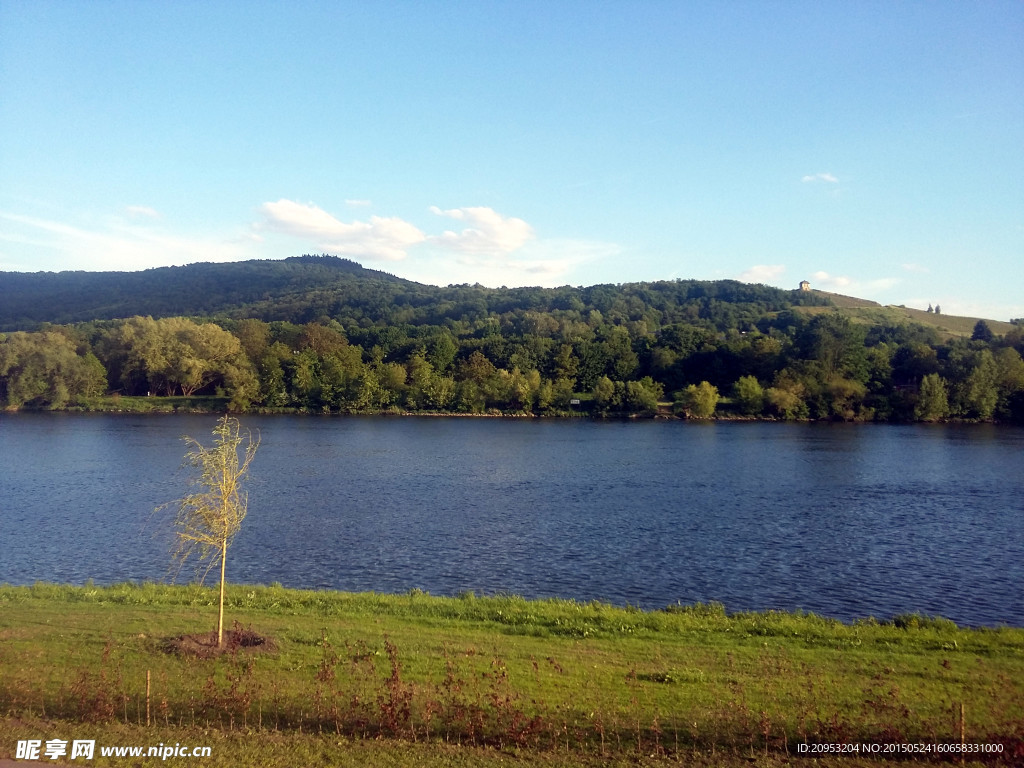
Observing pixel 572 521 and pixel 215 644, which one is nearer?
pixel 215 644

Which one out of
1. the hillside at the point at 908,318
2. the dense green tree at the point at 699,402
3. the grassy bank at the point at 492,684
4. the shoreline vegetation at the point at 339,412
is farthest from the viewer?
the hillside at the point at 908,318

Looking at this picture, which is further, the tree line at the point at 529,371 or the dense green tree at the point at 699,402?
the dense green tree at the point at 699,402

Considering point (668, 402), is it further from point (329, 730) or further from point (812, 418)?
point (329, 730)

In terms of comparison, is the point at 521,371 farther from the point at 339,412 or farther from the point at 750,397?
the point at 750,397

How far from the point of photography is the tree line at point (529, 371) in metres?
95.1

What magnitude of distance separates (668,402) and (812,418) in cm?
2010

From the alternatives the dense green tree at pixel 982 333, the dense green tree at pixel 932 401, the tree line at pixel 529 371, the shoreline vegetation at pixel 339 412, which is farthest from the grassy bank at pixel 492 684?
the dense green tree at pixel 982 333

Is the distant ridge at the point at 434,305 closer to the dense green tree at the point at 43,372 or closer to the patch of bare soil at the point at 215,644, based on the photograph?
the dense green tree at the point at 43,372

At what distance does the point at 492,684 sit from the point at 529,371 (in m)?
100

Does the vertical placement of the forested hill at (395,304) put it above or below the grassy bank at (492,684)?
above

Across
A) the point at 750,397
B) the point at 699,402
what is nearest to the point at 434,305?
the point at 699,402

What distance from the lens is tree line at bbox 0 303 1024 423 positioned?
95.1 metres

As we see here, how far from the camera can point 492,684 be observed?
11164 mm

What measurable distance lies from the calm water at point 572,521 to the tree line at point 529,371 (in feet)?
105
